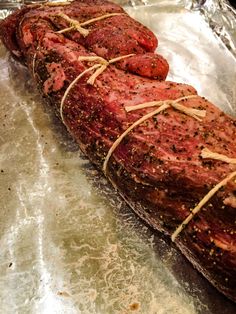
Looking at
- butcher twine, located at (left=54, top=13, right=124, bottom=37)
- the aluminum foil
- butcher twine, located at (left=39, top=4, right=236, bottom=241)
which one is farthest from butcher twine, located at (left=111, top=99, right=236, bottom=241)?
butcher twine, located at (left=54, top=13, right=124, bottom=37)

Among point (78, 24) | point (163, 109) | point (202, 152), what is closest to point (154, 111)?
point (163, 109)

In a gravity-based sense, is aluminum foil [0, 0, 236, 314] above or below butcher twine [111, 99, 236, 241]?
below

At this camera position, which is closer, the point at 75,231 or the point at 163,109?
the point at 163,109

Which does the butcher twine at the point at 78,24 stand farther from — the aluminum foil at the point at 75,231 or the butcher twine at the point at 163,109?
the aluminum foil at the point at 75,231

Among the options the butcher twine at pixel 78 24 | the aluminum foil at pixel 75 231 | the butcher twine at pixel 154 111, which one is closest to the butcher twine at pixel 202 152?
the butcher twine at pixel 154 111

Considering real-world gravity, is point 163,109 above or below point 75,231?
above

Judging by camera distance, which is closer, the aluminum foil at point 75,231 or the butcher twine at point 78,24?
the aluminum foil at point 75,231

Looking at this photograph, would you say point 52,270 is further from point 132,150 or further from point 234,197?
point 234,197

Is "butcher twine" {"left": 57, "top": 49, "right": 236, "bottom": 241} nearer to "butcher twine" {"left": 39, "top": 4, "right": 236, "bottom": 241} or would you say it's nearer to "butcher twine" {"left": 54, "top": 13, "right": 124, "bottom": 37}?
"butcher twine" {"left": 39, "top": 4, "right": 236, "bottom": 241}

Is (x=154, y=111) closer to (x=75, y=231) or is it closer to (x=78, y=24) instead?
(x=75, y=231)
